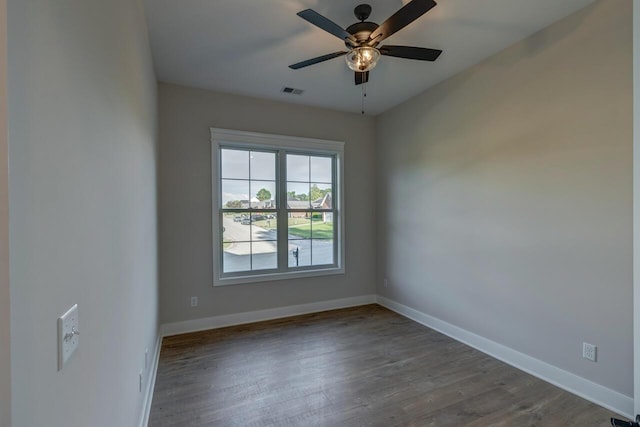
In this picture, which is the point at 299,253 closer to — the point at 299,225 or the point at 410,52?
the point at 299,225

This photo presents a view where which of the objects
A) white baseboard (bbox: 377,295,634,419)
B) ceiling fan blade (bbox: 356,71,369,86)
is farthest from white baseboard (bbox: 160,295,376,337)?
ceiling fan blade (bbox: 356,71,369,86)

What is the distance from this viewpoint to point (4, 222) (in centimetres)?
49

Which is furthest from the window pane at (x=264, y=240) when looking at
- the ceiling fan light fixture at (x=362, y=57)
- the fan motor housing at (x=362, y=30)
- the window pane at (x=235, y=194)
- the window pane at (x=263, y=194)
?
the fan motor housing at (x=362, y=30)

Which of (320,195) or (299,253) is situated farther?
(320,195)

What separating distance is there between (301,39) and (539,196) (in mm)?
2484

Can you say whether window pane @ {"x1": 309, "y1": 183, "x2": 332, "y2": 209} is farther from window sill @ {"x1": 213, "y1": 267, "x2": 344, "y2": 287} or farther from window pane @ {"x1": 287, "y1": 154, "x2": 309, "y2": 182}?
window sill @ {"x1": 213, "y1": 267, "x2": 344, "y2": 287}

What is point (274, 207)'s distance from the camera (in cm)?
419

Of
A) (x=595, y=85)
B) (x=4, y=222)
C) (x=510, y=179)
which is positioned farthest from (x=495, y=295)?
(x=4, y=222)

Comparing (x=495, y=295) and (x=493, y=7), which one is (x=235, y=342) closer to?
(x=495, y=295)

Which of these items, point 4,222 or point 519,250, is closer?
point 4,222

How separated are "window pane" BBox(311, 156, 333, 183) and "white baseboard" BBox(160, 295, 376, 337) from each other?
1792mm

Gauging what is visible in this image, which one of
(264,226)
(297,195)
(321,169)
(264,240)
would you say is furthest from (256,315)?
(321,169)

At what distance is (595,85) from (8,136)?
3.26 metres

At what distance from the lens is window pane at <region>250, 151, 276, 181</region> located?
407 cm
